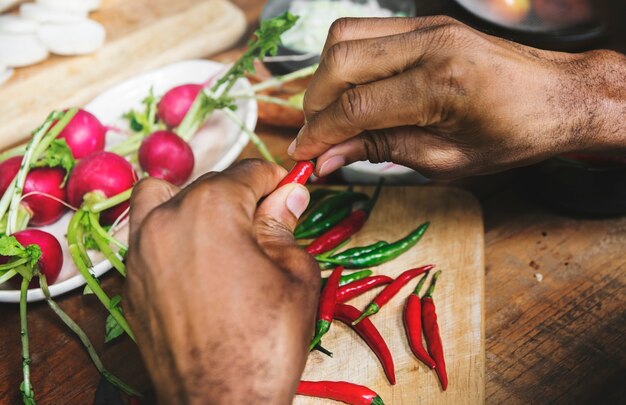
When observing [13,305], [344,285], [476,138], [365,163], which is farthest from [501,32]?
[13,305]

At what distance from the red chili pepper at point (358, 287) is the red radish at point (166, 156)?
0.80m

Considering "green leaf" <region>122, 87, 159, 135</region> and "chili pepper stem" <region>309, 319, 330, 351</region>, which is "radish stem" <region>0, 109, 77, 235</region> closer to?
"green leaf" <region>122, 87, 159, 135</region>

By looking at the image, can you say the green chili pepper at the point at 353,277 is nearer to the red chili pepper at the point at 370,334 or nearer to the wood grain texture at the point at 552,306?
the red chili pepper at the point at 370,334

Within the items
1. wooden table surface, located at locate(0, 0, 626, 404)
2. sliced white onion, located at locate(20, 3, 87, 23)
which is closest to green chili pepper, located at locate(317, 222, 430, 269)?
wooden table surface, located at locate(0, 0, 626, 404)

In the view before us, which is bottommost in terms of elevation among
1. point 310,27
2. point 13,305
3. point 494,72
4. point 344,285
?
point 13,305

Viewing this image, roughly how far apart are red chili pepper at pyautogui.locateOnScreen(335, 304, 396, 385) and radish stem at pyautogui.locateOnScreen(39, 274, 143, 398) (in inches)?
23.9

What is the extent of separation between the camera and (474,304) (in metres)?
1.90

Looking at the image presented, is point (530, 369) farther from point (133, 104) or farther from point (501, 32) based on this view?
point (133, 104)

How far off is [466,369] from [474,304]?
0.76ft

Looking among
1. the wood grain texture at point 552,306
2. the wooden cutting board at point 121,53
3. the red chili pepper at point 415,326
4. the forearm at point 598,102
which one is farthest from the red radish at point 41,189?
the forearm at point 598,102

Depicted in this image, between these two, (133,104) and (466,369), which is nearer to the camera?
(466,369)

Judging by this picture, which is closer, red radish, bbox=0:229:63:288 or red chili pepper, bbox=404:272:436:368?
red chili pepper, bbox=404:272:436:368

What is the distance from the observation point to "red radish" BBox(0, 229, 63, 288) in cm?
197

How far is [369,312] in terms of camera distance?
6.05 ft
